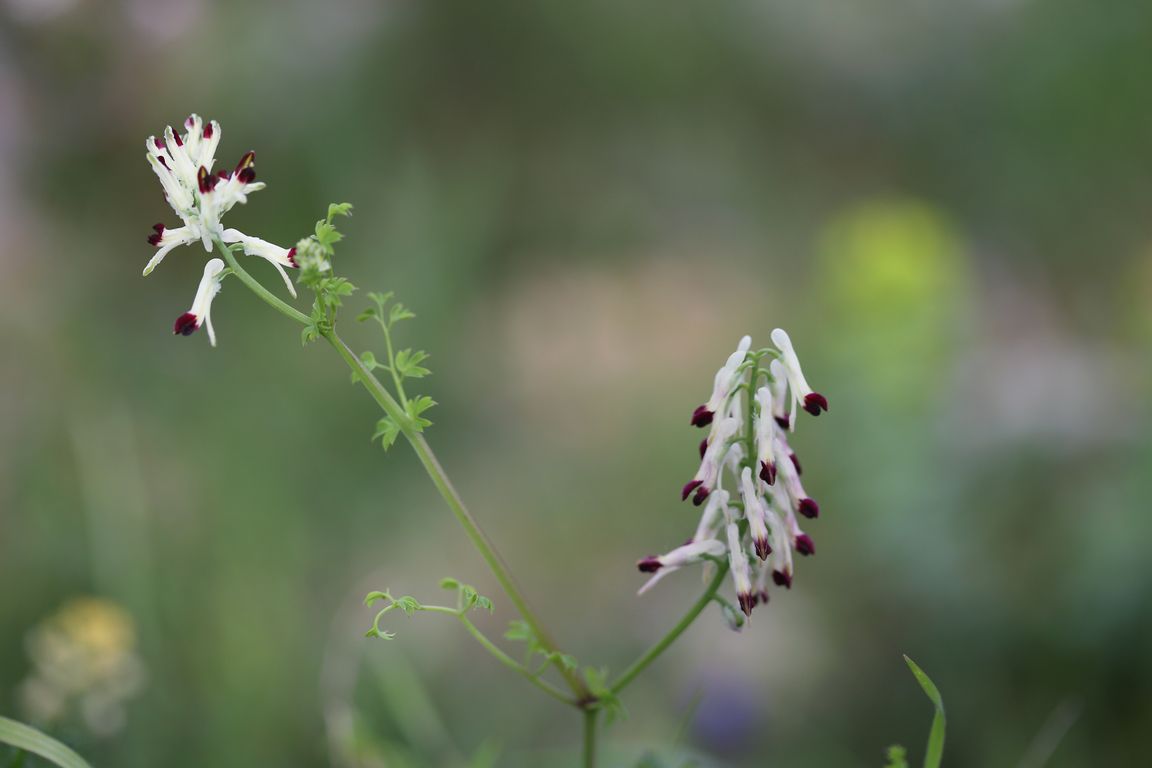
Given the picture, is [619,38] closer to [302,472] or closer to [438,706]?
[302,472]

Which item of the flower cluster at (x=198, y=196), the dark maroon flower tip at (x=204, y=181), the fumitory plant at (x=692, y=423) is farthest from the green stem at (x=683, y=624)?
the dark maroon flower tip at (x=204, y=181)

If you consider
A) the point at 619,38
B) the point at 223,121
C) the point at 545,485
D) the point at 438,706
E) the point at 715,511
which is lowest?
the point at 715,511

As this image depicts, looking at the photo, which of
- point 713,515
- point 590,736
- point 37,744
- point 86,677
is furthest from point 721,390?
point 86,677

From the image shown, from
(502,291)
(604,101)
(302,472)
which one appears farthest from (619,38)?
(302,472)

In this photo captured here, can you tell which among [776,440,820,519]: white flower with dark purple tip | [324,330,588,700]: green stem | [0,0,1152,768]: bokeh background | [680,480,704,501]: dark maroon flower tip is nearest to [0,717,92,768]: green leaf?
[0,0,1152,768]: bokeh background

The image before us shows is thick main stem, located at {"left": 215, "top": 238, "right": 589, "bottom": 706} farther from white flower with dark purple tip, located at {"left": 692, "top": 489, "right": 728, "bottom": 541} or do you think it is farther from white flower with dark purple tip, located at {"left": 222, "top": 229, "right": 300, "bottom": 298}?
white flower with dark purple tip, located at {"left": 692, "top": 489, "right": 728, "bottom": 541}

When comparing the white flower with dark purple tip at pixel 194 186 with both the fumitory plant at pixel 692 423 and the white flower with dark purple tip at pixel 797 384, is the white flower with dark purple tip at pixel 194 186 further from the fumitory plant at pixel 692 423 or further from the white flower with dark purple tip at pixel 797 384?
the white flower with dark purple tip at pixel 797 384
